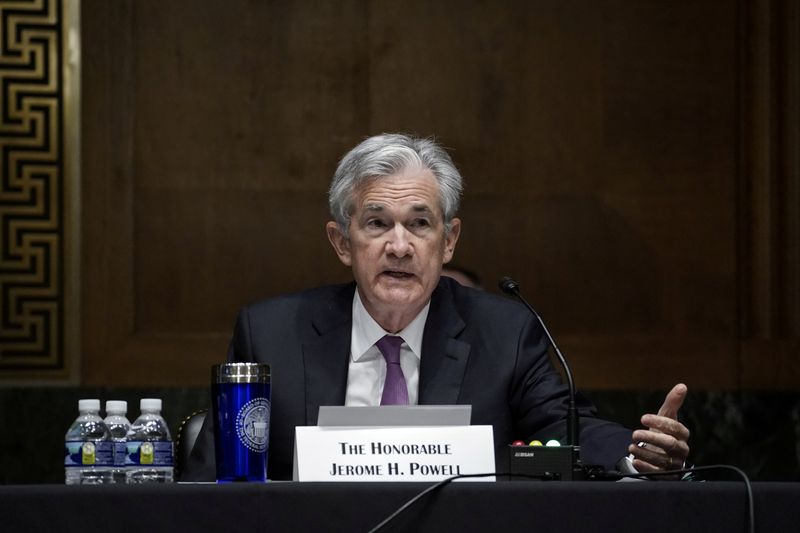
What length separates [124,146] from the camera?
16.3 ft

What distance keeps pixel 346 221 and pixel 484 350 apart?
47 centimetres

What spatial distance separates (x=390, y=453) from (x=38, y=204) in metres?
3.03

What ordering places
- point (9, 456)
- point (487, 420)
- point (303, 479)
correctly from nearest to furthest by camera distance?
point (303, 479) < point (487, 420) < point (9, 456)

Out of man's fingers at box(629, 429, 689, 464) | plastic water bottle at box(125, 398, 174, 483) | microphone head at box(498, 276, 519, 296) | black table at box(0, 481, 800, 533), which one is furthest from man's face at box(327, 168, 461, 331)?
black table at box(0, 481, 800, 533)

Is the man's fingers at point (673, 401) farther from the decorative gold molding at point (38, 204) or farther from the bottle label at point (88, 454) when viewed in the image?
the decorative gold molding at point (38, 204)

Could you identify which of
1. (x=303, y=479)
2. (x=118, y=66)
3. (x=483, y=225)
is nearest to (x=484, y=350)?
(x=303, y=479)

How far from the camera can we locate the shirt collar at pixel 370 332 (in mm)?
3072

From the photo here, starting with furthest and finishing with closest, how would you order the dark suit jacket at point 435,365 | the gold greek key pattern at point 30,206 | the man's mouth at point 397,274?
the gold greek key pattern at point 30,206
the man's mouth at point 397,274
the dark suit jacket at point 435,365

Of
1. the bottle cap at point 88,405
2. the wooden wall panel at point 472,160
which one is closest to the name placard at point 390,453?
the bottle cap at point 88,405

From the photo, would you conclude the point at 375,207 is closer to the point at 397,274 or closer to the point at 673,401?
the point at 397,274

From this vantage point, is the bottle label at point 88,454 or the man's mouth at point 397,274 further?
the man's mouth at point 397,274

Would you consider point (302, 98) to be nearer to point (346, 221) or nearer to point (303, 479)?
point (346, 221)

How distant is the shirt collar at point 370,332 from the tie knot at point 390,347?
0.01m

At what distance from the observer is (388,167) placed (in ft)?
9.95
